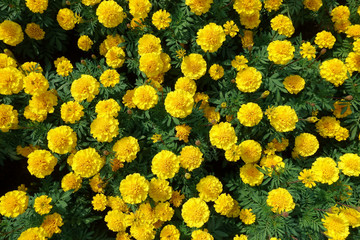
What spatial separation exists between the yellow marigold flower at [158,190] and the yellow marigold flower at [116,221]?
34cm

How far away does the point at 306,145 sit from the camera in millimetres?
2721

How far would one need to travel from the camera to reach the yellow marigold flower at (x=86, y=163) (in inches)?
92.4

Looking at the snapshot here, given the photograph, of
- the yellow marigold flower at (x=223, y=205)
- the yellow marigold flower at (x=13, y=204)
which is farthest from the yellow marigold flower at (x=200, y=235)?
the yellow marigold flower at (x=13, y=204)

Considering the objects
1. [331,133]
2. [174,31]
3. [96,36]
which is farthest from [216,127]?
[96,36]

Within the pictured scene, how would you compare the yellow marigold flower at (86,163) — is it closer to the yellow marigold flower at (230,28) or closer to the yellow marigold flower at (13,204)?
the yellow marigold flower at (13,204)

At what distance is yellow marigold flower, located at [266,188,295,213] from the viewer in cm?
239

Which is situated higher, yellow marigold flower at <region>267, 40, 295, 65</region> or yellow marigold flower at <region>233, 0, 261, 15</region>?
yellow marigold flower at <region>233, 0, 261, 15</region>

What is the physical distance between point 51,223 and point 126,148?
0.94m

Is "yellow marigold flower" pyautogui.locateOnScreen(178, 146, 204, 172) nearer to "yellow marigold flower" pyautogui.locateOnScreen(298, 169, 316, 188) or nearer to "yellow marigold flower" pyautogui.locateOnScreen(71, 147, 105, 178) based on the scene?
"yellow marigold flower" pyautogui.locateOnScreen(71, 147, 105, 178)

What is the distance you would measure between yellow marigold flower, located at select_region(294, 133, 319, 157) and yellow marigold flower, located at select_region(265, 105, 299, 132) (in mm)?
305

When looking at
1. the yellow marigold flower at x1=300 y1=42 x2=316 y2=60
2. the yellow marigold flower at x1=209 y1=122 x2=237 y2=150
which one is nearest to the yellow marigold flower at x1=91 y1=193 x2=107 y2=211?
the yellow marigold flower at x1=209 y1=122 x2=237 y2=150

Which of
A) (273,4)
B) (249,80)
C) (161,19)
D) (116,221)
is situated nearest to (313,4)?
(273,4)

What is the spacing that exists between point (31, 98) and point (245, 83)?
216 centimetres

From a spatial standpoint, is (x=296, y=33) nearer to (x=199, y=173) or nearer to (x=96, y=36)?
(x=199, y=173)
